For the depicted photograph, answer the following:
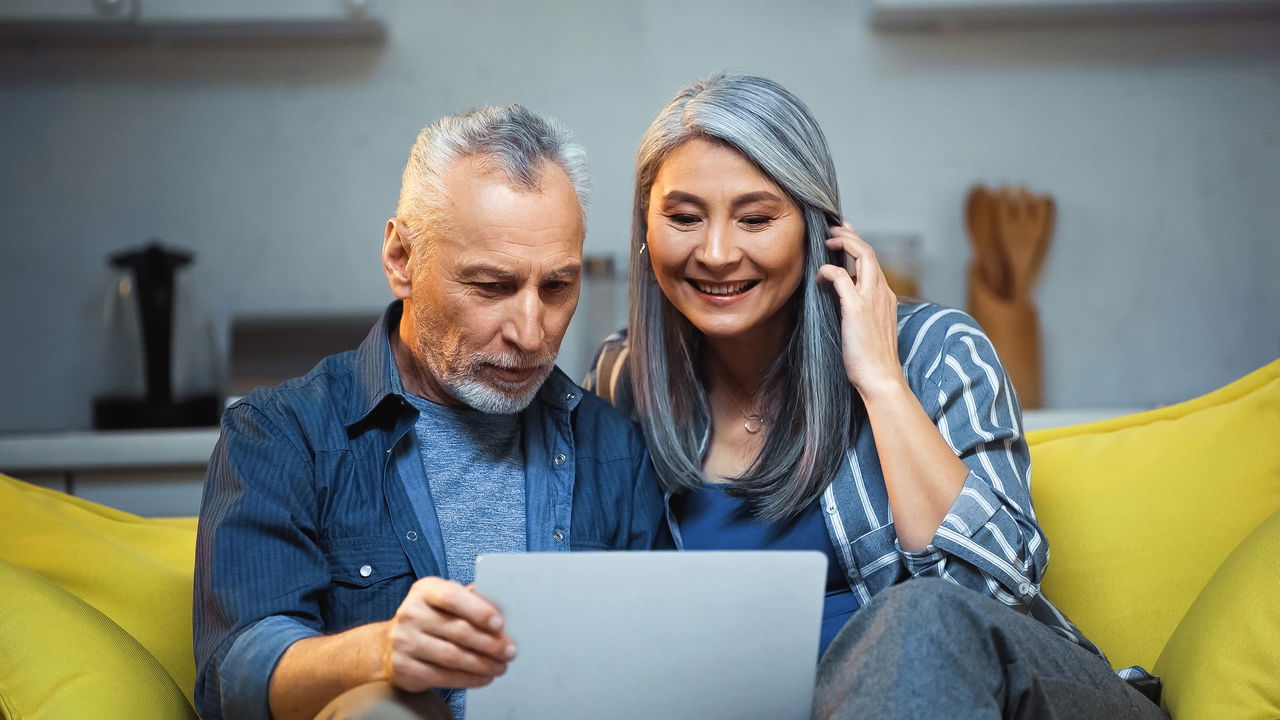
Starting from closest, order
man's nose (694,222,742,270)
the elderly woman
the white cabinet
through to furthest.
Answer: the elderly woman → man's nose (694,222,742,270) → the white cabinet

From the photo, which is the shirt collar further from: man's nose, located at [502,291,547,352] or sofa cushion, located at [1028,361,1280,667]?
sofa cushion, located at [1028,361,1280,667]

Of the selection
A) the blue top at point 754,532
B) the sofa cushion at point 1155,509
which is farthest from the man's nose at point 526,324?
the sofa cushion at point 1155,509

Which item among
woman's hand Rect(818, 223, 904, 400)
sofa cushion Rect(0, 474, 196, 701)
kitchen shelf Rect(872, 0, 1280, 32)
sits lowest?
sofa cushion Rect(0, 474, 196, 701)

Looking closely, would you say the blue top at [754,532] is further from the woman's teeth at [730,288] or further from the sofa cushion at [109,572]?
the sofa cushion at [109,572]

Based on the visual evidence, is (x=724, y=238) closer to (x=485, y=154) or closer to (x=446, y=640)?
(x=485, y=154)

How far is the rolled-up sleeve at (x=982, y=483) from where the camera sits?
134cm

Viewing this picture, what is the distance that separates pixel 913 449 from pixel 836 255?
338mm

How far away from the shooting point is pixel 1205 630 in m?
1.35

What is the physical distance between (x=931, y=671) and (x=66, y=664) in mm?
849

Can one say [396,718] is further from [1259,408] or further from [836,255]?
[1259,408]

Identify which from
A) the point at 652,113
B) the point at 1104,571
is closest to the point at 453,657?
the point at 1104,571

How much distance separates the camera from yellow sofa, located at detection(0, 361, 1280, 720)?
1.21 meters

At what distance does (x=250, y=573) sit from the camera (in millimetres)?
1200

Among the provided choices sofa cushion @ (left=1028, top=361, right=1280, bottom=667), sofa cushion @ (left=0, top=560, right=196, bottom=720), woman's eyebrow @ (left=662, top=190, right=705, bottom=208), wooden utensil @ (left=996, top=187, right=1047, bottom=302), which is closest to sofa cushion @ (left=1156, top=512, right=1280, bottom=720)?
sofa cushion @ (left=1028, top=361, right=1280, bottom=667)
